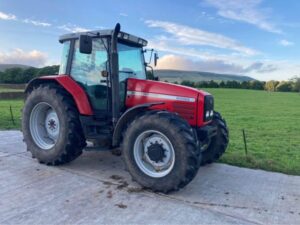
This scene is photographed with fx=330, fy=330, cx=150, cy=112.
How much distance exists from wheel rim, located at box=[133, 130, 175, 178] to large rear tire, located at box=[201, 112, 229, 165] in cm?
137

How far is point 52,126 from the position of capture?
5598mm

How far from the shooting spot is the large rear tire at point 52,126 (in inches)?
199

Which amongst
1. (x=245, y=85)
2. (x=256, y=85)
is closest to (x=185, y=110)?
(x=245, y=85)

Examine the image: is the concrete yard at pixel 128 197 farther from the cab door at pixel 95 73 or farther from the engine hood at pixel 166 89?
the engine hood at pixel 166 89

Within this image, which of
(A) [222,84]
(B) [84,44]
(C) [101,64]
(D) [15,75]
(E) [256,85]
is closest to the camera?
(B) [84,44]

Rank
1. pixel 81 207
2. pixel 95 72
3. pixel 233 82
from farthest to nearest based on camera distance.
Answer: pixel 233 82
pixel 95 72
pixel 81 207

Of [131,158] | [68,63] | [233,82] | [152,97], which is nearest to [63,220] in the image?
[131,158]

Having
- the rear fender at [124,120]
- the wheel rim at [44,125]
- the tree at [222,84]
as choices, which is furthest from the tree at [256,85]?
the rear fender at [124,120]

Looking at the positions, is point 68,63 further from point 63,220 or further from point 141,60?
point 63,220

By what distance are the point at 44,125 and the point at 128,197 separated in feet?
7.81

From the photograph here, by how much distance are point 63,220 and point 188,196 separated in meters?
1.58

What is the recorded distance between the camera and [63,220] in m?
3.46

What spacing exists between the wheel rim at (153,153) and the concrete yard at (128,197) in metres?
0.30

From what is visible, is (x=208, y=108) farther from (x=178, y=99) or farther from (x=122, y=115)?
(x=122, y=115)
